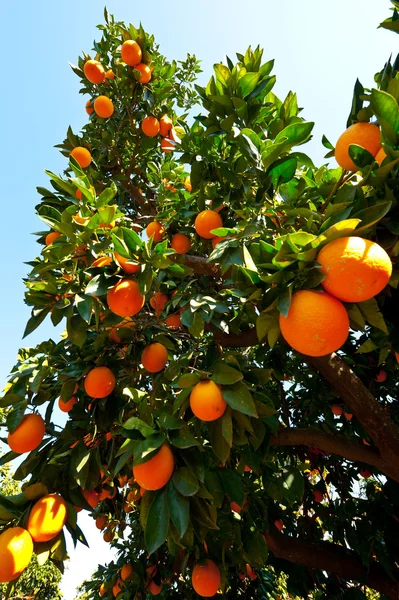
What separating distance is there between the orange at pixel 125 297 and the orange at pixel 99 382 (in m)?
0.49

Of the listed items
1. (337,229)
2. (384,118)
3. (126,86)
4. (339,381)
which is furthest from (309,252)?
(126,86)

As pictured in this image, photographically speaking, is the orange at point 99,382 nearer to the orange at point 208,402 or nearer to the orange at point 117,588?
the orange at point 208,402

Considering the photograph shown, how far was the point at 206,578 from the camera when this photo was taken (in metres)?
2.27

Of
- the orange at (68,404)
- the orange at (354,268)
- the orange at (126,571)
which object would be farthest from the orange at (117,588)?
the orange at (354,268)

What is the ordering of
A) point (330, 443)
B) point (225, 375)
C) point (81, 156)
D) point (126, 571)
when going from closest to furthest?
point (225, 375) < point (330, 443) < point (81, 156) < point (126, 571)

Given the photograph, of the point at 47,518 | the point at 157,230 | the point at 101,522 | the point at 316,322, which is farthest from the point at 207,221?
the point at 101,522

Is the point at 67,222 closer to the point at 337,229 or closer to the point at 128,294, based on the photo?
the point at 128,294

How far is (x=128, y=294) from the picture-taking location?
1.75 metres

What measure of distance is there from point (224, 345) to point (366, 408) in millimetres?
924

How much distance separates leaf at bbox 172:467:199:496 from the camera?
1.43m

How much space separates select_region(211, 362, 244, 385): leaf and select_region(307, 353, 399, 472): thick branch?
2.72 feet

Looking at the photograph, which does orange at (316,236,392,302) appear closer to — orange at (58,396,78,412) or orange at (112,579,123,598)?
orange at (58,396,78,412)

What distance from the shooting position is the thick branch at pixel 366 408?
7.39 feet

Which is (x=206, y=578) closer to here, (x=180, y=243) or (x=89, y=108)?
(x=180, y=243)
